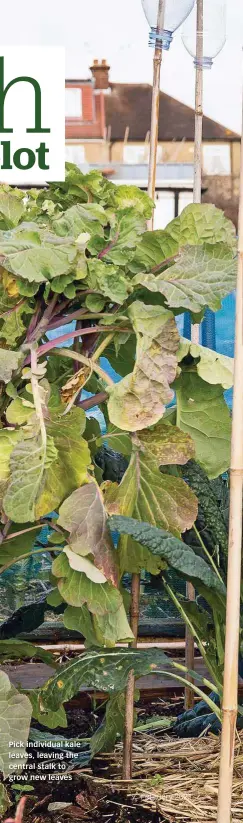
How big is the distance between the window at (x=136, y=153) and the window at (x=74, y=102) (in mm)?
740

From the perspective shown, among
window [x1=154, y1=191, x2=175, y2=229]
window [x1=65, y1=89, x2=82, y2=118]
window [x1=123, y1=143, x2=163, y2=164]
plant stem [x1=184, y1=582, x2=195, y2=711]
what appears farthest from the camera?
window [x1=65, y1=89, x2=82, y2=118]

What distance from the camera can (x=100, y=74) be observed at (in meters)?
12.2

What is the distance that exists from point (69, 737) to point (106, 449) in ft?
2.02

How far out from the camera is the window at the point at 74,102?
39.9 ft

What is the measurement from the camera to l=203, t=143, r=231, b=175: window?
1190cm

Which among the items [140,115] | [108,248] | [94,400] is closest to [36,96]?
[108,248]

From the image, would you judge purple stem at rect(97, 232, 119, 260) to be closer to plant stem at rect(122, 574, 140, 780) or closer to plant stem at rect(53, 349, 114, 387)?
plant stem at rect(53, 349, 114, 387)

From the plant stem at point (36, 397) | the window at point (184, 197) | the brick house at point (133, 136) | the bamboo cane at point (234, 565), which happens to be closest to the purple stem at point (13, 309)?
the plant stem at point (36, 397)

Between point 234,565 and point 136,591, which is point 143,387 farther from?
point 136,591

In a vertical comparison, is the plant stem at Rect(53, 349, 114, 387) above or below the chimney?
below

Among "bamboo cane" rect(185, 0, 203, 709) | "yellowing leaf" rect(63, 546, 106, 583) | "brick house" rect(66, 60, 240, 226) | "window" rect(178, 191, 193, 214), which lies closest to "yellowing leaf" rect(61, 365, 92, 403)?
"yellowing leaf" rect(63, 546, 106, 583)

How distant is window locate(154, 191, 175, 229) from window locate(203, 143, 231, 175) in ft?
6.26

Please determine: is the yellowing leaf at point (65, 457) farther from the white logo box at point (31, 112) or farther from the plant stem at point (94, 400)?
the white logo box at point (31, 112)

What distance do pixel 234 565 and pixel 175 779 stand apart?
0.74 metres
